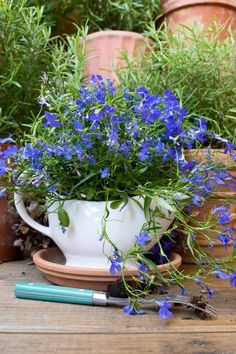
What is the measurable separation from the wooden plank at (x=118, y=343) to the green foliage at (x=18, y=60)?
407 millimetres

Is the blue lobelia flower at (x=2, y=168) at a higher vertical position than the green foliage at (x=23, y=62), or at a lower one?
lower

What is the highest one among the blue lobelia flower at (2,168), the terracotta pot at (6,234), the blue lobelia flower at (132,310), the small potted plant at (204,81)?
the small potted plant at (204,81)

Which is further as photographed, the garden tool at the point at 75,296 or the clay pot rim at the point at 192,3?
the clay pot rim at the point at 192,3

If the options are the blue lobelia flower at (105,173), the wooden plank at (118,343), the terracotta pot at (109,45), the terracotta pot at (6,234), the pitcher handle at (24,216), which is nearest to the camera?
the wooden plank at (118,343)

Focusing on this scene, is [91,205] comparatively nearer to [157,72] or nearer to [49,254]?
[49,254]

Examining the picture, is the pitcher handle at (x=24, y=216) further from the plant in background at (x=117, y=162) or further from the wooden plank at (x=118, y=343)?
the wooden plank at (x=118, y=343)

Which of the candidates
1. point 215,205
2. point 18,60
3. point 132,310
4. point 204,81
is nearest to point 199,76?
point 204,81

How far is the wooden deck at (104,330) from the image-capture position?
1.36 feet

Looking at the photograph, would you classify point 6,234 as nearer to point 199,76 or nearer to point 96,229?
point 96,229

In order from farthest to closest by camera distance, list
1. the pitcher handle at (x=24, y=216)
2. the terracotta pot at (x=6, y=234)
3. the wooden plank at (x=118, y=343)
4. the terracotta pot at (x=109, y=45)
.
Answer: the terracotta pot at (x=109, y=45), the terracotta pot at (x=6, y=234), the pitcher handle at (x=24, y=216), the wooden plank at (x=118, y=343)

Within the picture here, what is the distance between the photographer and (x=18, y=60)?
78cm

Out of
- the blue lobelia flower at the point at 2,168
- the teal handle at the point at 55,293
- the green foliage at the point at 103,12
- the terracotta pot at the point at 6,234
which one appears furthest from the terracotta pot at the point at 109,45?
the teal handle at the point at 55,293

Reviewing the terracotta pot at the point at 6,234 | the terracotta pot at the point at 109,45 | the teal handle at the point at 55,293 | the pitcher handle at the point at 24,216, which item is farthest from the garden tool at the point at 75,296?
the terracotta pot at the point at 109,45

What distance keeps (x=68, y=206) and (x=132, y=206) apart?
9 cm
